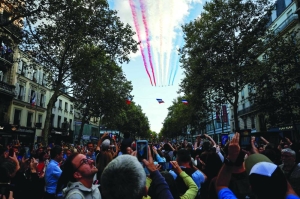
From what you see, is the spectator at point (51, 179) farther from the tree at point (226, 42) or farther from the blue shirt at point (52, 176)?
the tree at point (226, 42)

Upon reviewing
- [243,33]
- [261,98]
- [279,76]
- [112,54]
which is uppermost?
[243,33]

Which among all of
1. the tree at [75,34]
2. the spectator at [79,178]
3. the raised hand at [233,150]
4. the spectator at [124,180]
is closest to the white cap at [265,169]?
the raised hand at [233,150]

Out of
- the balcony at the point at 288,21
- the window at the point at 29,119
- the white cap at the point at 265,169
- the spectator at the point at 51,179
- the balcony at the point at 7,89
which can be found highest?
the balcony at the point at 288,21

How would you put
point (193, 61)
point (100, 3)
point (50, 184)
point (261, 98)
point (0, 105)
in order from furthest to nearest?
point (0, 105) < point (193, 61) < point (261, 98) < point (100, 3) < point (50, 184)

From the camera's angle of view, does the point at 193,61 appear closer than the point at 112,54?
No

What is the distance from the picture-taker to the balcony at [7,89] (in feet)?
84.9

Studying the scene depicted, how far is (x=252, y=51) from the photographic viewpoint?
898 inches

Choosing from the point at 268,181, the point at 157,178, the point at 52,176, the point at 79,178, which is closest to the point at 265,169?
the point at 268,181

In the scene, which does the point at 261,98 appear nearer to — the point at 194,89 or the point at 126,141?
the point at 194,89

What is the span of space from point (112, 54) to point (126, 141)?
14.9 metres

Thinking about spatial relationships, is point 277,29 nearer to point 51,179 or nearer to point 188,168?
point 188,168

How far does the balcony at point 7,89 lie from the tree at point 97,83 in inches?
299

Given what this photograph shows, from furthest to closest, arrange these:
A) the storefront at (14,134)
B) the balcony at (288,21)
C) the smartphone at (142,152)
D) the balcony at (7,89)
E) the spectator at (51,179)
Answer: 1. the balcony at (288,21)
2. the storefront at (14,134)
3. the balcony at (7,89)
4. the spectator at (51,179)
5. the smartphone at (142,152)

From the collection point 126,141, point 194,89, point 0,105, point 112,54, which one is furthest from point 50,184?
point 0,105
